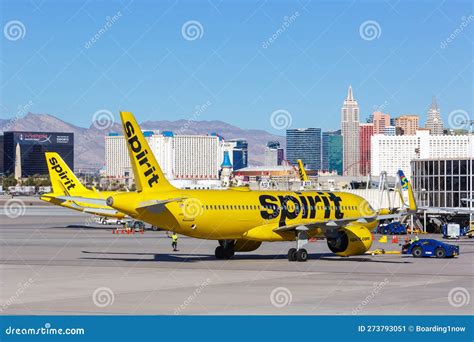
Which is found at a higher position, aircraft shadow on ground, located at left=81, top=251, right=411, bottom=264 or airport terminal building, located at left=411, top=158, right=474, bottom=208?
airport terminal building, located at left=411, top=158, right=474, bottom=208

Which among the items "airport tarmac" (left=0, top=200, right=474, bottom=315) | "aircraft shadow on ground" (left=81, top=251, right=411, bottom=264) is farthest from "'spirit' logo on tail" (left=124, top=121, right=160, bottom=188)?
"aircraft shadow on ground" (left=81, top=251, right=411, bottom=264)

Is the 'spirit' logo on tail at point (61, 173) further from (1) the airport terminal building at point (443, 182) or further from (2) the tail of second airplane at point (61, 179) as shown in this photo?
(1) the airport terminal building at point (443, 182)

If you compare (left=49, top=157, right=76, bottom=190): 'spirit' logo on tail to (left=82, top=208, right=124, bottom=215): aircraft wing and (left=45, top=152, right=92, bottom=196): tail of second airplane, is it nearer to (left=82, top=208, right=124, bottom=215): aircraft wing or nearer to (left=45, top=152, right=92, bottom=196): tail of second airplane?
(left=45, top=152, right=92, bottom=196): tail of second airplane

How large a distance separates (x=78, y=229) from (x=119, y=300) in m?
69.3

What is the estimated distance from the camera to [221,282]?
43750 millimetres

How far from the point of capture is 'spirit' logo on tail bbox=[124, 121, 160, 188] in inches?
2092

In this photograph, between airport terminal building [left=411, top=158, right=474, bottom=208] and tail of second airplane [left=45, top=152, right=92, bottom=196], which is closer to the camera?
tail of second airplane [left=45, top=152, right=92, bottom=196]

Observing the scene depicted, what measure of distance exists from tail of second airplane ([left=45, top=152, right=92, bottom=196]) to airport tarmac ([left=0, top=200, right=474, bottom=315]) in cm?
2083

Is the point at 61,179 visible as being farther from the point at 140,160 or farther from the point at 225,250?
the point at 140,160

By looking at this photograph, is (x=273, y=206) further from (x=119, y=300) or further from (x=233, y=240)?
(x=119, y=300)
